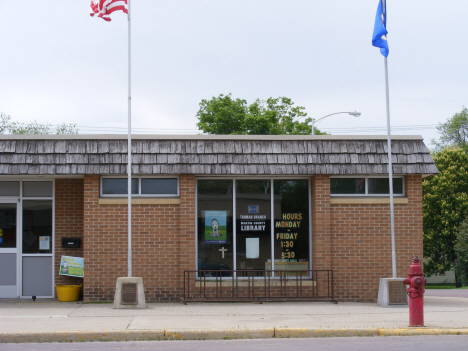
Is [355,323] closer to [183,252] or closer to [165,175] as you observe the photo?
[183,252]

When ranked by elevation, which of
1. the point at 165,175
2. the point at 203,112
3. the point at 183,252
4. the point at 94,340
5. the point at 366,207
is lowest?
the point at 94,340

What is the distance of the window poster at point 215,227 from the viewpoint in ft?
42.8

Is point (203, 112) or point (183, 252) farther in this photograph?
point (203, 112)

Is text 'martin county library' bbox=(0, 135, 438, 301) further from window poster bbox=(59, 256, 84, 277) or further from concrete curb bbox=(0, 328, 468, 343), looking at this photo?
concrete curb bbox=(0, 328, 468, 343)

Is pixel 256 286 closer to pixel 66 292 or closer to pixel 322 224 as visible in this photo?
pixel 322 224

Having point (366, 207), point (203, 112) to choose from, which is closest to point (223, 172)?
point (366, 207)

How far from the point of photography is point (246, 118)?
137 feet

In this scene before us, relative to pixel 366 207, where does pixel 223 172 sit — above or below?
above

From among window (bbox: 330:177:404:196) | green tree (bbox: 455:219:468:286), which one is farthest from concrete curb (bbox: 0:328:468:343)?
green tree (bbox: 455:219:468:286)

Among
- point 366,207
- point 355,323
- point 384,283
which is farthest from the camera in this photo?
point 366,207

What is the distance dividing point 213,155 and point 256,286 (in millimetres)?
3211

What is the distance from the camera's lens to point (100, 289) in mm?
12570

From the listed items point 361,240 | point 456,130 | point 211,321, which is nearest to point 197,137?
point 211,321

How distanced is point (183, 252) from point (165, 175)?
1.84 metres
